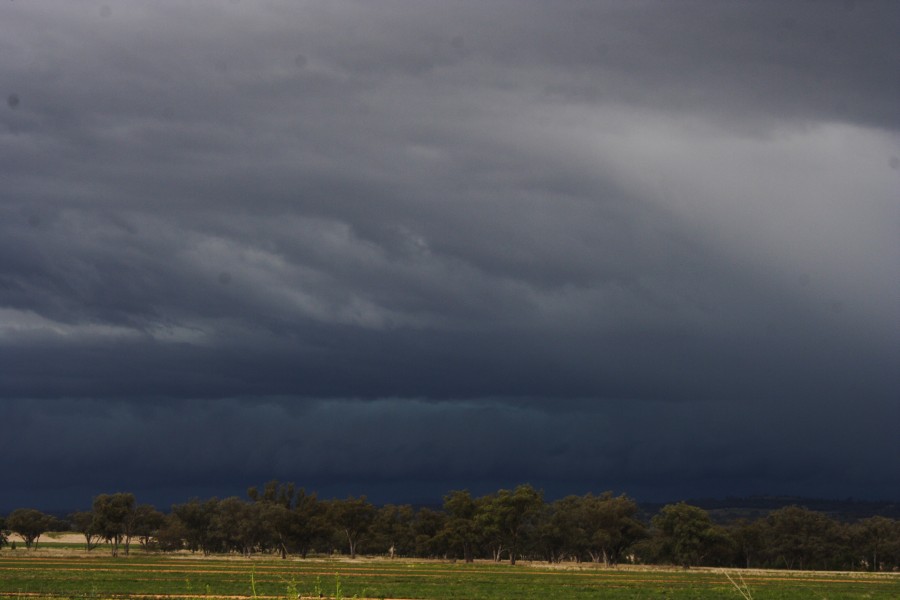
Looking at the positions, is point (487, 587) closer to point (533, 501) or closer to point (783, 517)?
point (533, 501)

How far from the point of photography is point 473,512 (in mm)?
157750

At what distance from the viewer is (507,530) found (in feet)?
493

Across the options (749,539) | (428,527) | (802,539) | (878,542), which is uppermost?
(428,527)

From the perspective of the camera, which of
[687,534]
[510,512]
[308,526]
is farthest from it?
[308,526]

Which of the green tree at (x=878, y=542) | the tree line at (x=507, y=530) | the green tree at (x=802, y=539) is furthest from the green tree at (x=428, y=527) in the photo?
the green tree at (x=878, y=542)

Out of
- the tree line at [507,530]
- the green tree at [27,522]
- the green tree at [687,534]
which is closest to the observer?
the green tree at [687,534]

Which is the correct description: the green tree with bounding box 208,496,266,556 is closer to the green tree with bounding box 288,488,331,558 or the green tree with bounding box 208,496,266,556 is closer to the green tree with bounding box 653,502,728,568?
the green tree with bounding box 288,488,331,558

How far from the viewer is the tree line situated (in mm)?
146500

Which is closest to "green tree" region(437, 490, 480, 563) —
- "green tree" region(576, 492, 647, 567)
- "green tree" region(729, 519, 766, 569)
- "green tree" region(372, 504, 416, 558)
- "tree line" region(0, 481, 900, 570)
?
"tree line" region(0, 481, 900, 570)

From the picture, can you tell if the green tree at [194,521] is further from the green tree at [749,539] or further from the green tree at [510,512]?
the green tree at [749,539]

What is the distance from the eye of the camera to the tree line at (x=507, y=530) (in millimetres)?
146500

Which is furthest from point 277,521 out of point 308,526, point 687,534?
point 687,534

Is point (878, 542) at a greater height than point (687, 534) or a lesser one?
lesser

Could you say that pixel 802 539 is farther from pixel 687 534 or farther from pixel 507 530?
pixel 507 530
